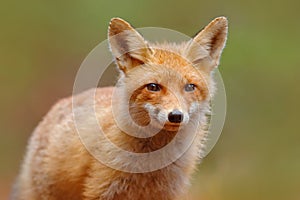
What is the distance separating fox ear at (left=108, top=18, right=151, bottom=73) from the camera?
3.03 m

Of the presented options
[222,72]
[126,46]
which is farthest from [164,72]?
[222,72]

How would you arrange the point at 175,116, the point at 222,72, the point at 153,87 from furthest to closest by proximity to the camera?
1. the point at 222,72
2. the point at 153,87
3. the point at 175,116

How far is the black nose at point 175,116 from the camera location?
2838 mm

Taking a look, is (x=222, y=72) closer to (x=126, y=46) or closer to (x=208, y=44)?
(x=208, y=44)

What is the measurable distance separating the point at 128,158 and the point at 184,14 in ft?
8.73

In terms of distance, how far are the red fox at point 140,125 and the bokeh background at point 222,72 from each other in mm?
1183

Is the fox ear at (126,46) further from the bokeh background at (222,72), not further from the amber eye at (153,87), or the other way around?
the bokeh background at (222,72)

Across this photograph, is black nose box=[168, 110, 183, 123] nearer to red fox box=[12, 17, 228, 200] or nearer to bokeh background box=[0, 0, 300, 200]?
red fox box=[12, 17, 228, 200]

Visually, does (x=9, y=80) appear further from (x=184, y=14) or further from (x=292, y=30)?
(x=292, y=30)

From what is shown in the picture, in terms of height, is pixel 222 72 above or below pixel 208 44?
above

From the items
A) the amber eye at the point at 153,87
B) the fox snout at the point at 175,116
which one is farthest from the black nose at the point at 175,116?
the amber eye at the point at 153,87

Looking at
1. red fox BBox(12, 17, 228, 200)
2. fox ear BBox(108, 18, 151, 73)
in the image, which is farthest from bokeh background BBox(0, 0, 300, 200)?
fox ear BBox(108, 18, 151, 73)

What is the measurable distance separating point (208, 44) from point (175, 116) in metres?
0.52

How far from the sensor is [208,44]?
3.18 meters
